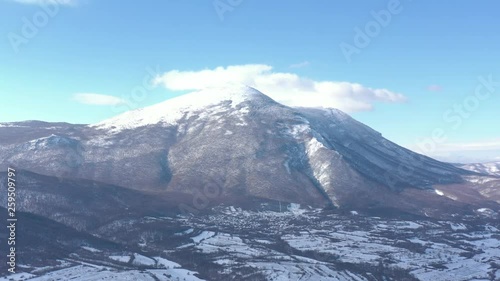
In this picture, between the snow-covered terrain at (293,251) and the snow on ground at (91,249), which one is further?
the snow on ground at (91,249)

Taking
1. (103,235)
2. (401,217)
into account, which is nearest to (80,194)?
(103,235)

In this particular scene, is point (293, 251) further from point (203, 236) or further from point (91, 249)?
point (91, 249)

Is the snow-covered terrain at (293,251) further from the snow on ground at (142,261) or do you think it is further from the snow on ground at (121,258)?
the snow on ground at (121,258)

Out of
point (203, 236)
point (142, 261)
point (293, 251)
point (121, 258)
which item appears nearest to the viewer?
point (142, 261)

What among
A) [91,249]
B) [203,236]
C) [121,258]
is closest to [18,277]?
[121,258]

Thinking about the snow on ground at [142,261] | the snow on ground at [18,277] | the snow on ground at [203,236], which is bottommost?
the snow on ground at [18,277]

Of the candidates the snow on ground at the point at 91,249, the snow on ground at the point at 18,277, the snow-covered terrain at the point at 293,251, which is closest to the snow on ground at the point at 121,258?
the snow-covered terrain at the point at 293,251

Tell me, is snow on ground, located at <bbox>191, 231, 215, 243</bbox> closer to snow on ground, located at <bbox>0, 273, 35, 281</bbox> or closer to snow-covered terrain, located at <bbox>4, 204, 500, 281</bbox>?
snow-covered terrain, located at <bbox>4, 204, 500, 281</bbox>

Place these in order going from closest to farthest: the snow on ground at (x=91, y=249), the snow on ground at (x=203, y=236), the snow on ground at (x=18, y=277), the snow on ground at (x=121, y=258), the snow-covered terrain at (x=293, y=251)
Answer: the snow on ground at (x=18, y=277) → the snow-covered terrain at (x=293, y=251) → the snow on ground at (x=121, y=258) → the snow on ground at (x=91, y=249) → the snow on ground at (x=203, y=236)

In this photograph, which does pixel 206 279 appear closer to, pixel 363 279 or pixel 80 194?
pixel 363 279

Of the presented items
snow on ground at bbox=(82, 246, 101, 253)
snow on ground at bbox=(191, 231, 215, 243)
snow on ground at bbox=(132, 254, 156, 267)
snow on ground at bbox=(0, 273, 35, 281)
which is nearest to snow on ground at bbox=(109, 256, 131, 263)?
snow on ground at bbox=(132, 254, 156, 267)

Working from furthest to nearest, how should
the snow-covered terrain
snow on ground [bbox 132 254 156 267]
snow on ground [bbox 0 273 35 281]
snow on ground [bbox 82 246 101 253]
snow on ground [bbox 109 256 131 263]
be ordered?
snow on ground [bbox 82 246 101 253] < snow on ground [bbox 109 256 131 263] < snow on ground [bbox 132 254 156 267] < the snow-covered terrain < snow on ground [bbox 0 273 35 281]
